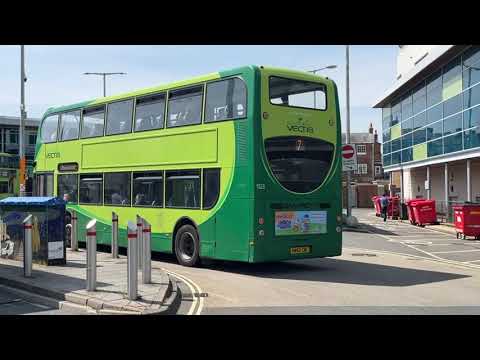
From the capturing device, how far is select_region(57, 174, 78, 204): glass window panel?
1731 centimetres

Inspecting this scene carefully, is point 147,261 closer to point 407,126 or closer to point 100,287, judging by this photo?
point 100,287

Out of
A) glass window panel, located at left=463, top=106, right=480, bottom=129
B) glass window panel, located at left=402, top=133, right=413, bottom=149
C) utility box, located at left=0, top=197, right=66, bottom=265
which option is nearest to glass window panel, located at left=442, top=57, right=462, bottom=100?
glass window panel, located at left=463, top=106, right=480, bottom=129

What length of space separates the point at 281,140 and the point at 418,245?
9534 millimetres

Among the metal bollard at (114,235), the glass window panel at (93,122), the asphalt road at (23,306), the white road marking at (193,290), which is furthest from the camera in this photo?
the glass window panel at (93,122)

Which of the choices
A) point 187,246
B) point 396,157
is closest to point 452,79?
point 396,157

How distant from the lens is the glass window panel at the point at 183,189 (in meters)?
13.2

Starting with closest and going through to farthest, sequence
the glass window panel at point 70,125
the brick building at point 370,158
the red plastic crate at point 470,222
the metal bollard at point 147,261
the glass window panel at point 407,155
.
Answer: the metal bollard at point 147,261
the glass window panel at point 70,125
the red plastic crate at point 470,222
the glass window panel at point 407,155
the brick building at point 370,158

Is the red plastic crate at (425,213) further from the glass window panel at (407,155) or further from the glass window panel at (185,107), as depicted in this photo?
the glass window panel at (185,107)

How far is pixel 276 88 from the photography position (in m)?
12.2

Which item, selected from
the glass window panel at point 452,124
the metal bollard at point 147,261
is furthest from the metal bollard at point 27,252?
the glass window panel at point 452,124

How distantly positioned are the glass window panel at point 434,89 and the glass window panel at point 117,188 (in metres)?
21.2

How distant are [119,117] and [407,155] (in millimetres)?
26299
